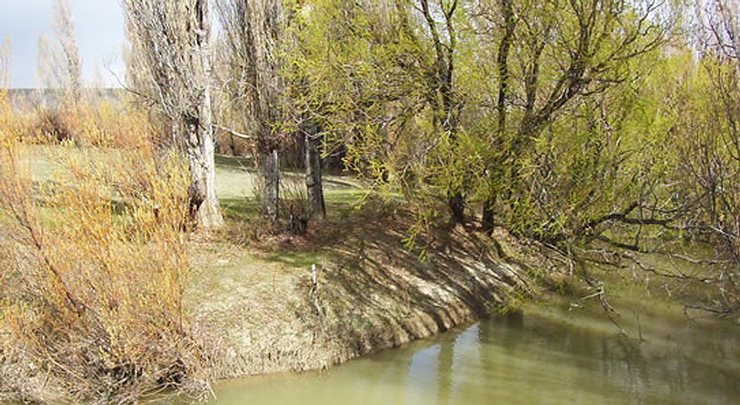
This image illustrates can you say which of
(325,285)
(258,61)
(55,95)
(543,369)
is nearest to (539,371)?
(543,369)

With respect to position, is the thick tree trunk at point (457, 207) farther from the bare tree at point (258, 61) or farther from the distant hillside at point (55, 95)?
the distant hillside at point (55, 95)

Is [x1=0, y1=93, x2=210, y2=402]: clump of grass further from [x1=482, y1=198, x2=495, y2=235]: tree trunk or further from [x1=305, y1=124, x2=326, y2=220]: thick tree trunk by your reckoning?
[x1=482, y1=198, x2=495, y2=235]: tree trunk

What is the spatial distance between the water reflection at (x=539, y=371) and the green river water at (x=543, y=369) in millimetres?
13

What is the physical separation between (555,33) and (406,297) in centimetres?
477

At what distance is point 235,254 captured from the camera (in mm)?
9953

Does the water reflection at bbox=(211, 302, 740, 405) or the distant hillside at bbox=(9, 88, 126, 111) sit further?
the distant hillside at bbox=(9, 88, 126, 111)

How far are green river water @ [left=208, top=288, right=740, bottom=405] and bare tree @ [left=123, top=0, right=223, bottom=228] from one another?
4.09 metres

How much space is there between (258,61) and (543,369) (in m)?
6.85

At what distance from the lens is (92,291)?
268 inches

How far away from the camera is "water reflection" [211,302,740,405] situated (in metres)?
7.52

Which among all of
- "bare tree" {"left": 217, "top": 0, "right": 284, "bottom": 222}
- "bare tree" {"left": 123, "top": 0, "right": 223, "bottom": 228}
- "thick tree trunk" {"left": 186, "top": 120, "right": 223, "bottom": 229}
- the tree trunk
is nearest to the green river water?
the tree trunk

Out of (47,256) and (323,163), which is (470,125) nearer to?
(47,256)

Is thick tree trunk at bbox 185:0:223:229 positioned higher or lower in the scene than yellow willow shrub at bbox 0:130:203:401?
higher

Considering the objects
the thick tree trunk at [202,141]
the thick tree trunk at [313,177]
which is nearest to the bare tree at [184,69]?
the thick tree trunk at [202,141]
